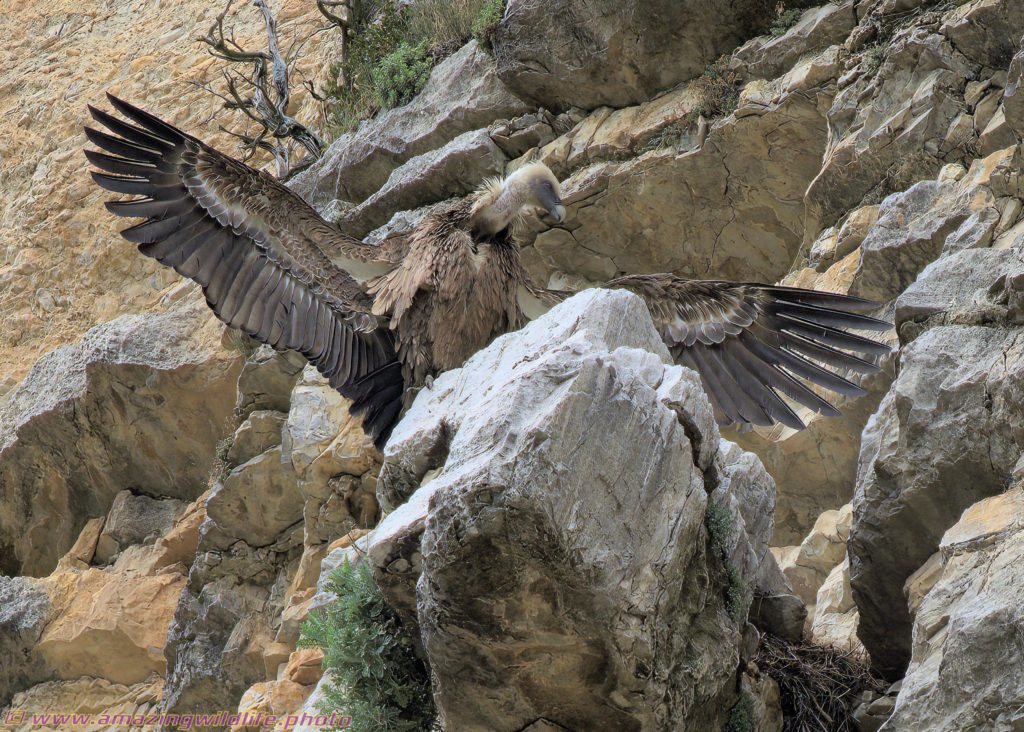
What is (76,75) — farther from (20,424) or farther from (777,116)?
(777,116)

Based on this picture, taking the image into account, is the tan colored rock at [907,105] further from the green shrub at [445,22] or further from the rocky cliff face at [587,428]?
the green shrub at [445,22]

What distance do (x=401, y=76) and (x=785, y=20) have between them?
364cm

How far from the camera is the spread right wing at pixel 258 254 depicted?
17.5 feet

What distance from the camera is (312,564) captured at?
6.95m

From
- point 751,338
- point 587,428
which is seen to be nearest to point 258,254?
point 751,338

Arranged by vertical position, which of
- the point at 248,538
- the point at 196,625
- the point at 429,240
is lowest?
the point at 196,625

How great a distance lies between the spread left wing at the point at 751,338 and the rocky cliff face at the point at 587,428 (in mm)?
255

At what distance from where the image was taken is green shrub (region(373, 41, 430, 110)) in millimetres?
9242

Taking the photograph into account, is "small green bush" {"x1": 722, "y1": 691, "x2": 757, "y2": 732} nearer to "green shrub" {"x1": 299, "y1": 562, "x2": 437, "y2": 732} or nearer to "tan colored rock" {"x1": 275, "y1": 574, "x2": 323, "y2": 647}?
"green shrub" {"x1": 299, "y1": 562, "x2": 437, "y2": 732}

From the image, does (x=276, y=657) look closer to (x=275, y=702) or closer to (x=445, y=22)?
(x=275, y=702)

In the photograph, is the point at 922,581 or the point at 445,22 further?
the point at 445,22

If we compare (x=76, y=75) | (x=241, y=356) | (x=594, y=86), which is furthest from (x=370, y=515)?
(x=76, y=75)

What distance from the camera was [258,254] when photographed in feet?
18.2

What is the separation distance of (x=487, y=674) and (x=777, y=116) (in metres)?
4.66
